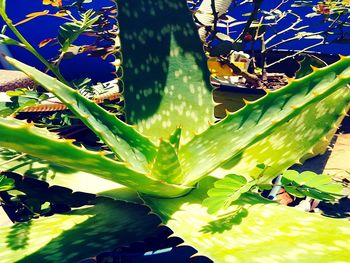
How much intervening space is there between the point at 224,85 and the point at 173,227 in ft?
2.52

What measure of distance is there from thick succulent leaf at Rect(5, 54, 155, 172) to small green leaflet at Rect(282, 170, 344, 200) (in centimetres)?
23

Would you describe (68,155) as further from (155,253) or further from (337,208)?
(337,208)

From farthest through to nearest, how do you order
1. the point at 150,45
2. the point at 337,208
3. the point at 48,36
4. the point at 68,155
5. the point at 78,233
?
the point at 48,36 < the point at 337,208 < the point at 150,45 < the point at 78,233 < the point at 68,155

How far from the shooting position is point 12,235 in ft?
2.01

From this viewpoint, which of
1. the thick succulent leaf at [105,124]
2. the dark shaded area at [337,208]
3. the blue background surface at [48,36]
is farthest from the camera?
the blue background surface at [48,36]

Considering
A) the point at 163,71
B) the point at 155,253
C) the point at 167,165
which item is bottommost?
the point at 155,253

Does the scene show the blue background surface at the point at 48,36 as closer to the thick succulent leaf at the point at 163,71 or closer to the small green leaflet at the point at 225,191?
the thick succulent leaf at the point at 163,71

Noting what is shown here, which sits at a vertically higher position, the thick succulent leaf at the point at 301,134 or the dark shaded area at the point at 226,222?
the thick succulent leaf at the point at 301,134

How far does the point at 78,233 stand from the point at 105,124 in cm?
17

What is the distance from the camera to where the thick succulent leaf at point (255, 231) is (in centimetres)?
49

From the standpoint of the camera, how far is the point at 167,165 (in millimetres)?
638

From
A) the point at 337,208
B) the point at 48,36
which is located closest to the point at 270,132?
the point at 337,208

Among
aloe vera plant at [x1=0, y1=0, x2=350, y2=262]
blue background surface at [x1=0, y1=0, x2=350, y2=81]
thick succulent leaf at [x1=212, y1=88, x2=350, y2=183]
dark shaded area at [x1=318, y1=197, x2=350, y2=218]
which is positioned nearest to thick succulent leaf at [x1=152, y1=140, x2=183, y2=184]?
aloe vera plant at [x1=0, y1=0, x2=350, y2=262]

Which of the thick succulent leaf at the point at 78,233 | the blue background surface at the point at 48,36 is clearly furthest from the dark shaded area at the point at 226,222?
the blue background surface at the point at 48,36
